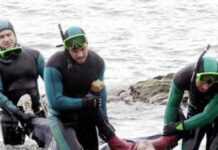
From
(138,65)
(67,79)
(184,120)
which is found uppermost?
(67,79)

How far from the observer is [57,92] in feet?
31.2

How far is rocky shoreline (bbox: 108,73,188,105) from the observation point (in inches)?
607

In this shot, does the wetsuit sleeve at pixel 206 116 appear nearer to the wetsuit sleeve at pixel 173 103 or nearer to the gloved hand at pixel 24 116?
the wetsuit sleeve at pixel 173 103

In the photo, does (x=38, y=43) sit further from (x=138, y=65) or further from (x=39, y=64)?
(x=39, y=64)

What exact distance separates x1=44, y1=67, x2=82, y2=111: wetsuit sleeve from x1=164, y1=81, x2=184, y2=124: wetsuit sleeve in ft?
4.00

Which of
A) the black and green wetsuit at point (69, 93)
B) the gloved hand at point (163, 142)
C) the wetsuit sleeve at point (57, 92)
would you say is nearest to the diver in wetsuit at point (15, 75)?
the black and green wetsuit at point (69, 93)

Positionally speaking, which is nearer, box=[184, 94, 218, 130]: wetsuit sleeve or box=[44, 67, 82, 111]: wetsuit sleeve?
box=[184, 94, 218, 130]: wetsuit sleeve

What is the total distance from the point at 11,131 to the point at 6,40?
5.00ft

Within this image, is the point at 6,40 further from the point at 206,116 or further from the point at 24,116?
the point at 206,116

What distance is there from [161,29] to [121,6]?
5569 millimetres

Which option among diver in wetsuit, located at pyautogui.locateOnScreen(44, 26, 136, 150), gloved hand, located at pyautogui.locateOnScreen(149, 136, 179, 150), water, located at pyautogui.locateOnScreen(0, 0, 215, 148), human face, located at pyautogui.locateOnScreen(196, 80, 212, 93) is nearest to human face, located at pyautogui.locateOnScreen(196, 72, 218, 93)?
human face, located at pyautogui.locateOnScreen(196, 80, 212, 93)

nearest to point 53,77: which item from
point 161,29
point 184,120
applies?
point 184,120

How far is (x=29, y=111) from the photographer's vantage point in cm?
1121

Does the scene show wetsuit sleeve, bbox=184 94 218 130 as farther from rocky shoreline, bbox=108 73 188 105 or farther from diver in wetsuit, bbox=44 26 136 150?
rocky shoreline, bbox=108 73 188 105
